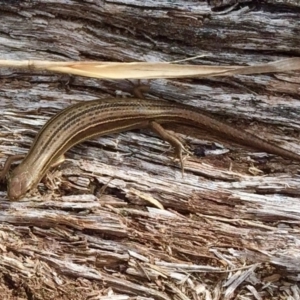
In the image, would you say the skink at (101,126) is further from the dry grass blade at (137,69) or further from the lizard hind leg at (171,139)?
the dry grass blade at (137,69)

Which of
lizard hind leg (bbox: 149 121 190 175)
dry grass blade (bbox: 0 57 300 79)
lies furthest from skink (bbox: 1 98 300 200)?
dry grass blade (bbox: 0 57 300 79)

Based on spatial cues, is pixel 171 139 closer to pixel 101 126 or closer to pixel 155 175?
pixel 155 175

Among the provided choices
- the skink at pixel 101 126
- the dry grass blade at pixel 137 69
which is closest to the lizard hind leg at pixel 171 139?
the skink at pixel 101 126

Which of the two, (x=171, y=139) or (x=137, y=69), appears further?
(x=171, y=139)

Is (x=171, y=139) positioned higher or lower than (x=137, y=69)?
lower

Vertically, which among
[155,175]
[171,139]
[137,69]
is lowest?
[155,175]

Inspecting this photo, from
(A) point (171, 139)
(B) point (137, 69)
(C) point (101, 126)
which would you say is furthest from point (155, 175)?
(B) point (137, 69)
